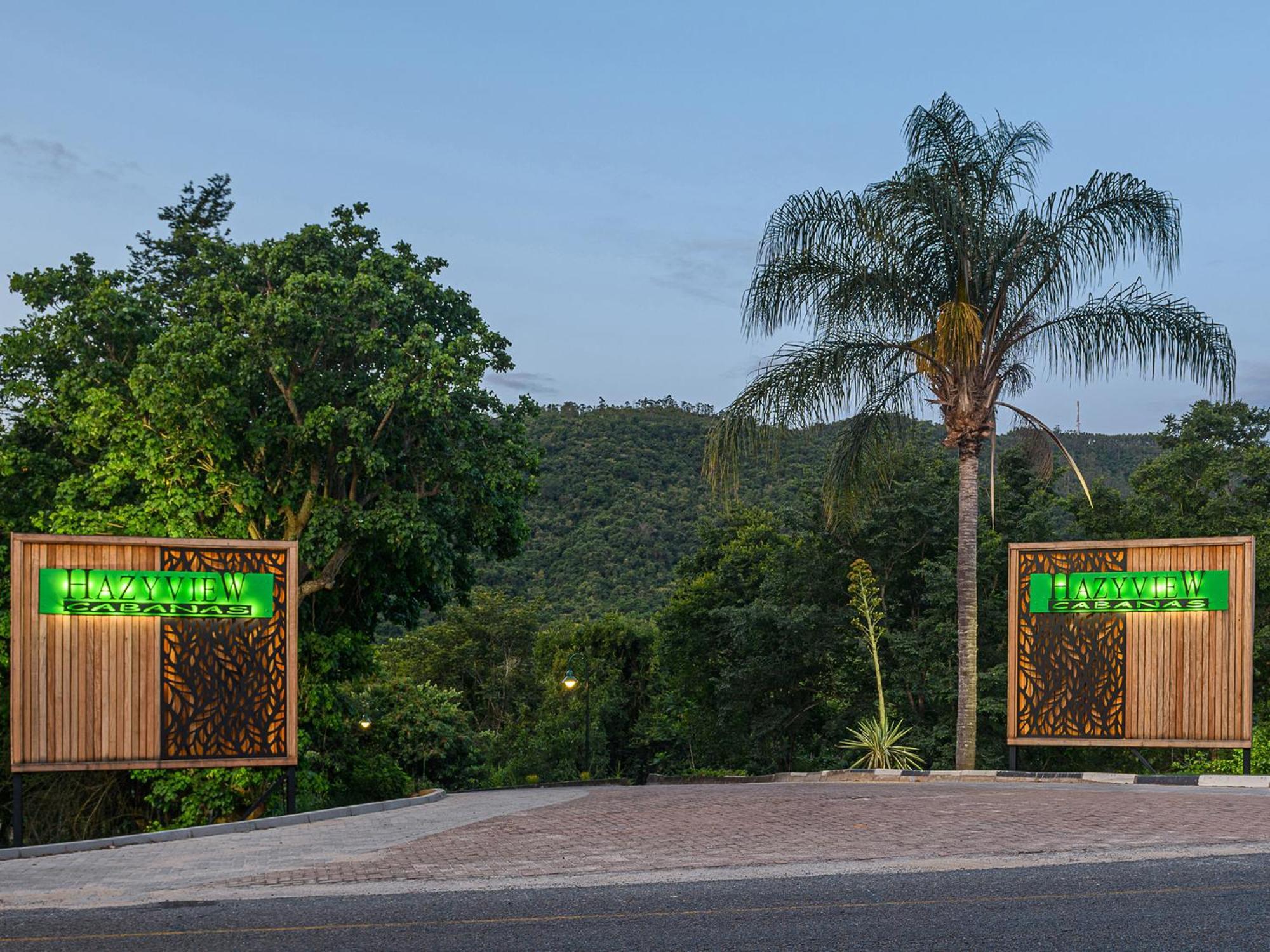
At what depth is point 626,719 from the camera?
172 feet

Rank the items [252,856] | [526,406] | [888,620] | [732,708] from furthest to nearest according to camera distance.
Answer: [732,708], [888,620], [526,406], [252,856]

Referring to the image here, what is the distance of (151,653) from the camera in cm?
1276

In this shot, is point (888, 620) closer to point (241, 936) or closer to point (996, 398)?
point (996, 398)

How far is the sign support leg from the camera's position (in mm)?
11625

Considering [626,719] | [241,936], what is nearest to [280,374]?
[241,936]

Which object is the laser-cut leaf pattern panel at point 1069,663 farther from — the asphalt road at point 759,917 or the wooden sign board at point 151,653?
the wooden sign board at point 151,653

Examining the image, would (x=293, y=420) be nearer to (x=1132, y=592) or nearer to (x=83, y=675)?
(x=83, y=675)

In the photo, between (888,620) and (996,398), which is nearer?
(996,398)

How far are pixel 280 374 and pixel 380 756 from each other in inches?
363

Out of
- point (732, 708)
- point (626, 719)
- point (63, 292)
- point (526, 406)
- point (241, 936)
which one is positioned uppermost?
point (63, 292)

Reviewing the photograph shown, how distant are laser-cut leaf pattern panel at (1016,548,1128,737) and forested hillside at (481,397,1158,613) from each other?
31074 mm

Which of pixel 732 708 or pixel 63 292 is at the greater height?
pixel 63 292

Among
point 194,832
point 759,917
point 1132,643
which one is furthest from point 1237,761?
point 194,832

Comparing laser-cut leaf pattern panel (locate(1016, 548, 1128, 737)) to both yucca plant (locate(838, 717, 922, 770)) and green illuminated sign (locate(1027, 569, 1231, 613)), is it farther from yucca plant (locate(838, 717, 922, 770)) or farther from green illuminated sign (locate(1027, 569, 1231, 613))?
yucca plant (locate(838, 717, 922, 770))
